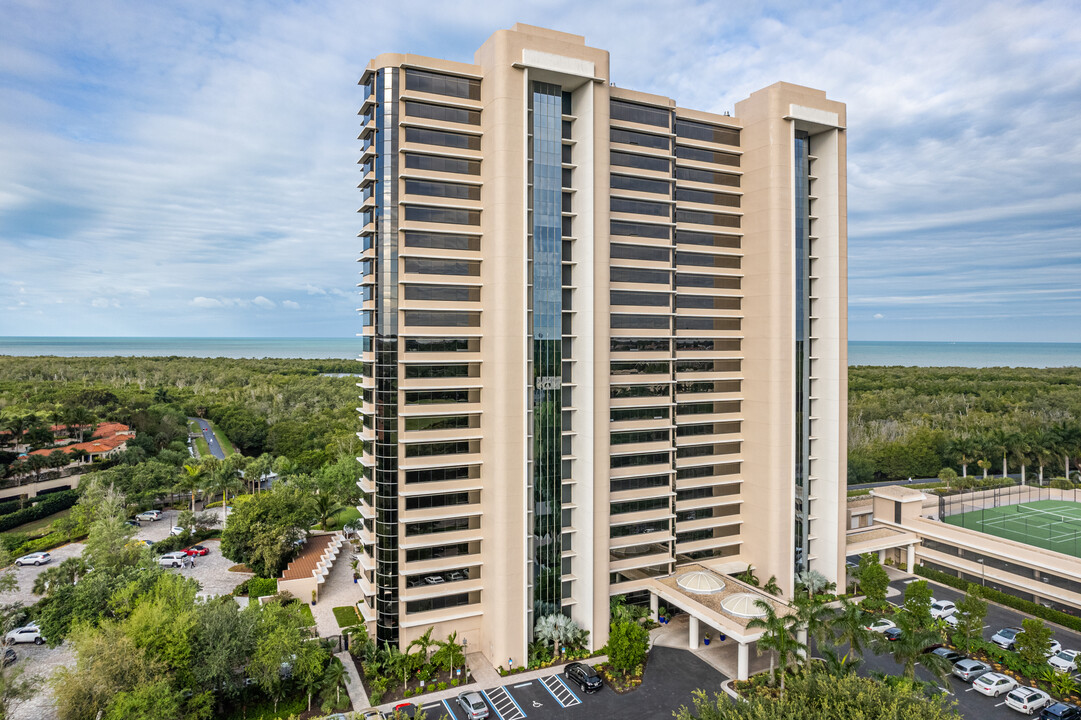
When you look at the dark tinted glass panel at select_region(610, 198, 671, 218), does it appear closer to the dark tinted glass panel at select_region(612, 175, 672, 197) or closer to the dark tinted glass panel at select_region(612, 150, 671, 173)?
the dark tinted glass panel at select_region(612, 175, 672, 197)

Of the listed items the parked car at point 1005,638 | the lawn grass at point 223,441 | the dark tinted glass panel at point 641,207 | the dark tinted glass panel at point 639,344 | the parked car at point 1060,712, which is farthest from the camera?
the lawn grass at point 223,441

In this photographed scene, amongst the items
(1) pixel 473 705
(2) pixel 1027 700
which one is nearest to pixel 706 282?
(2) pixel 1027 700

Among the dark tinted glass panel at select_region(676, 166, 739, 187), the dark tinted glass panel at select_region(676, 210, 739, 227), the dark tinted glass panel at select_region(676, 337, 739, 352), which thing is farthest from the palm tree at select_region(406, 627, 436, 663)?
the dark tinted glass panel at select_region(676, 166, 739, 187)

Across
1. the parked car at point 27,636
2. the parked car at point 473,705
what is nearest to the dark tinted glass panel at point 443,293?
the parked car at point 473,705

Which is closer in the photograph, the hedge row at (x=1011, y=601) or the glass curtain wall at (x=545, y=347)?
the glass curtain wall at (x=545, y=347)

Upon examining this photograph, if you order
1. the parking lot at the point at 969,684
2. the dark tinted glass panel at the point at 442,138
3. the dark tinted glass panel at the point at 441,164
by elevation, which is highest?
the dark tinted glass panel at the point at 442,138

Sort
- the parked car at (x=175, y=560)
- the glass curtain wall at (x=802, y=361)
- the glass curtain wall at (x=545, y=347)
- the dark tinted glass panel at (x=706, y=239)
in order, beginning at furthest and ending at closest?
the parked car at (x=175, y=560) < the glass curtain wall at (x=802, y=361) < the dark tinted glass panel at (x=706, y=239) < the glass curtain wall at (x=545, y=347)

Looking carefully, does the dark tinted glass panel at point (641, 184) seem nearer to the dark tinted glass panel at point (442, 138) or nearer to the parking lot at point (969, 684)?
the dark tinted glass panel at point (442, 138)
